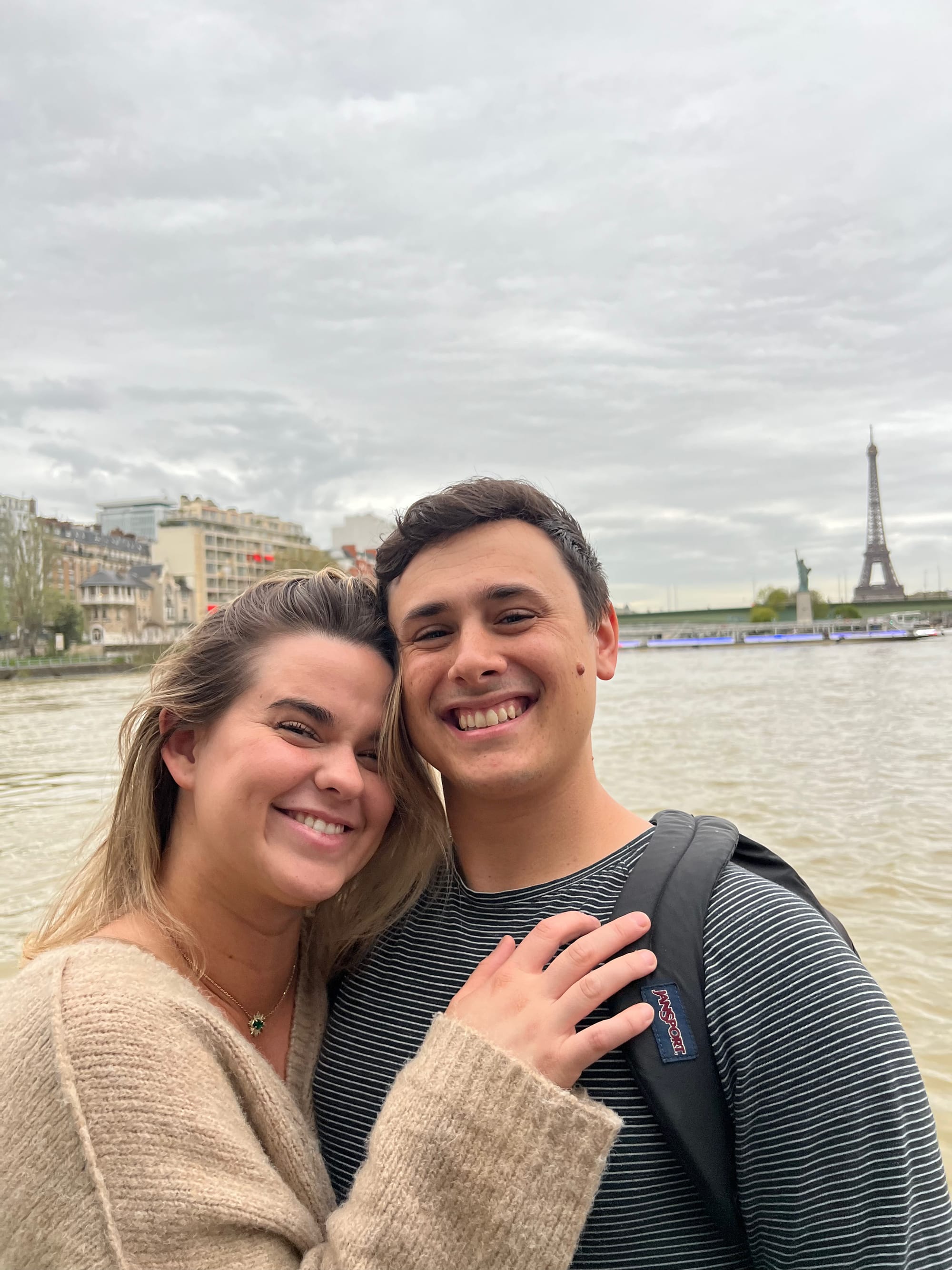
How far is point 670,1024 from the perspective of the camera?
66.3 inches

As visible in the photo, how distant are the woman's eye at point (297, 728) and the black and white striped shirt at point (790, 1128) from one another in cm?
95

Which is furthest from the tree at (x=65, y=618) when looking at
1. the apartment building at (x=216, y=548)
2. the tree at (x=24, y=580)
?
the apartment building at (x=216, y=548)

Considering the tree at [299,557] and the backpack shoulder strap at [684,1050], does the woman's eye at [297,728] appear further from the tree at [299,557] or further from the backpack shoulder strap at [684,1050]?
the tree at [299,557]

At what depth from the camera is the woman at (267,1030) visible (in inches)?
61.8

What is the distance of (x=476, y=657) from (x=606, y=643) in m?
0.56

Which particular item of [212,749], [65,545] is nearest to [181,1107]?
[212,749]

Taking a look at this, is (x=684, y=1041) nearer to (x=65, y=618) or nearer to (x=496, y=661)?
(x=496, y=661)

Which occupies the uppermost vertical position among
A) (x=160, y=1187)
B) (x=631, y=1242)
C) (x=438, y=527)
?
(x=438, y=527)

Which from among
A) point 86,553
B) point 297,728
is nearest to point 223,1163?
point 297,728

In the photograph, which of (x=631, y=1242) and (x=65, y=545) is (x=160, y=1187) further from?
(x=65, y=545)

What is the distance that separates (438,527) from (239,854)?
885 millimetres

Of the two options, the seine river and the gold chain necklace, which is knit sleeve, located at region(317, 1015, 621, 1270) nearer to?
the gold chain necklace

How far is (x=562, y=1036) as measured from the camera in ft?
5.46

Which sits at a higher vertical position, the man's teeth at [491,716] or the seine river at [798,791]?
the man's teeth at [491,716]
